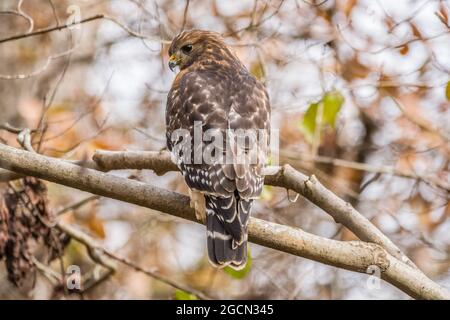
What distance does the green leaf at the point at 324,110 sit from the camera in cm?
497

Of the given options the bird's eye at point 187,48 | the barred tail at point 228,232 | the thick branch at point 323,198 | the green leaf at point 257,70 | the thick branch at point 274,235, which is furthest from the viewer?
the green leaf at point 257,70

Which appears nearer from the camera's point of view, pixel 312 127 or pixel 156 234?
pixel 312 127

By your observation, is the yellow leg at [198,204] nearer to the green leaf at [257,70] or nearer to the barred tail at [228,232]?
the barred tail at [228,232]

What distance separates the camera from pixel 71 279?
5242mm

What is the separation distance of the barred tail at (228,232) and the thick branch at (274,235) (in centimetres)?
6

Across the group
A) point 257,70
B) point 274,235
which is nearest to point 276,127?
point 257,70

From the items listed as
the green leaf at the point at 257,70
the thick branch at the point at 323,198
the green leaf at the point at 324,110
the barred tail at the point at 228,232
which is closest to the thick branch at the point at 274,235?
the barred tail at the point at 228,232

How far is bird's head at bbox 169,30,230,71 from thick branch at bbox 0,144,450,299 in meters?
1.47

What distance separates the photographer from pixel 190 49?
508cm

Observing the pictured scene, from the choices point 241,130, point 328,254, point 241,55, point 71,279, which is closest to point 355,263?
point 328,254

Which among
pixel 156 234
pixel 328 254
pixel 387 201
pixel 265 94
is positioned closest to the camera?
pixel 328 254

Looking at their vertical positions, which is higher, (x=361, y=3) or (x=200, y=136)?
(x=361, y=3)
